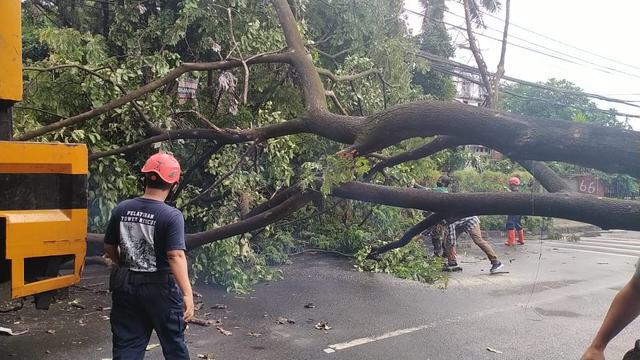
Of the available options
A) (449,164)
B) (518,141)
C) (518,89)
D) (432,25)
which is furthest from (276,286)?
(518,89)

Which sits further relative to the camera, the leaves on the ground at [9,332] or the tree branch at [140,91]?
the tree branch at [140,91]

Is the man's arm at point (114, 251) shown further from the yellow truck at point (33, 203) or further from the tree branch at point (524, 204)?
the tree branch at point (524, 204)

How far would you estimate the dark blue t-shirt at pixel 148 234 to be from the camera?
3.07m

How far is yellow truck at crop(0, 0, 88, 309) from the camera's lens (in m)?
2.88

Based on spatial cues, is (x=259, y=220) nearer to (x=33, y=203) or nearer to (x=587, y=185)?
(x=33, y=203)

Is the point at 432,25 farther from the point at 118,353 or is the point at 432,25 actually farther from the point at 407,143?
the point at 118,353

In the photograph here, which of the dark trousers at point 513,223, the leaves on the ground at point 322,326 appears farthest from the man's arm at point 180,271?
the dark trousers at point 513,223

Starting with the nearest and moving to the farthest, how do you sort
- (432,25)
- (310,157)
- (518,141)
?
1. (518,141)
2. (310,157)
3. (432,25)

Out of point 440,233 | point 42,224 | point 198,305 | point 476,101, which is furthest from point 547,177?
point 476,101

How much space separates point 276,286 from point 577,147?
5126 millimetres

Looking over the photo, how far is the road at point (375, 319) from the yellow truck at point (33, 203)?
165 cm

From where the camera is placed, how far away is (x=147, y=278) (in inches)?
123

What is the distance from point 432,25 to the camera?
19.7 m

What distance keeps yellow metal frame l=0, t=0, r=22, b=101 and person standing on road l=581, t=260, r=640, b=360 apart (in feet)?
10.1
